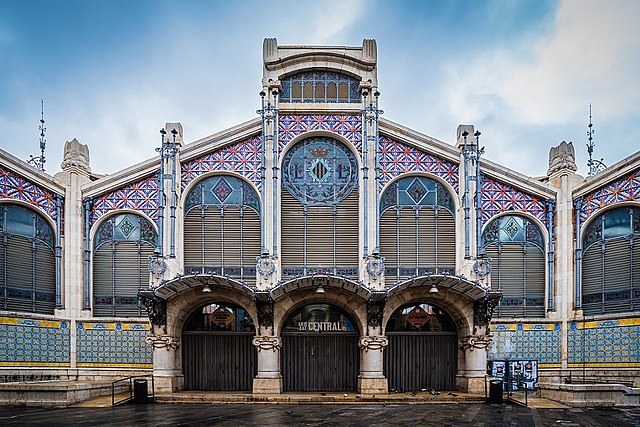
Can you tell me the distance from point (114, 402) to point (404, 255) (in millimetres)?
12605

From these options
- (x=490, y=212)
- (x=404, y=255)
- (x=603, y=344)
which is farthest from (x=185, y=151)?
(x=603, y=344)

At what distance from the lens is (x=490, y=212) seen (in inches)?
1065

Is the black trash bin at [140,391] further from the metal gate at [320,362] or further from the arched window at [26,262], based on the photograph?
the metal gate at [320,362]

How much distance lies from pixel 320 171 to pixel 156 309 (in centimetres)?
876

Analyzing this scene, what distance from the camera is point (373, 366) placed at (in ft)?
81.6

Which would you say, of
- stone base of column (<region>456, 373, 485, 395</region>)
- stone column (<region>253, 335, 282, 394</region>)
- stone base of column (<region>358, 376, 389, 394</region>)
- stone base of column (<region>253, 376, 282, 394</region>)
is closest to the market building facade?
Answer: stone base of column (<region>456, 373, 485, 395</region>)

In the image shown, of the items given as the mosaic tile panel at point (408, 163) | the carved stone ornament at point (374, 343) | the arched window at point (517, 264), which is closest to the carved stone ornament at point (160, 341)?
the carved stone ornament at point (374, 343)

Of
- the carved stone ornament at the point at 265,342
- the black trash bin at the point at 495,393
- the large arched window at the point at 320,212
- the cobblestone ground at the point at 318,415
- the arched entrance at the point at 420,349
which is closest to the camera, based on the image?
the cobblestone ground at the point at 318,415

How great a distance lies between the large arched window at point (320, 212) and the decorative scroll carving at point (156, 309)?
5.03 meters

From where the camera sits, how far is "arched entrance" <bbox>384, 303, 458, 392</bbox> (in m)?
26.6

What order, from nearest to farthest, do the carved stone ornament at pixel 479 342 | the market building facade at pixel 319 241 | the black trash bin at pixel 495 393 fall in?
the black trash bin at pixel 495 393 → the carved stone ornament at pixel 479 342 → the market building facade at pixel 319 241

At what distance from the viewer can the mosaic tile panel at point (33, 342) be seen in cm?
2436

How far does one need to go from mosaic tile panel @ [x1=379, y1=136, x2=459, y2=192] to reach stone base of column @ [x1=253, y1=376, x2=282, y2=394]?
31.1 feet

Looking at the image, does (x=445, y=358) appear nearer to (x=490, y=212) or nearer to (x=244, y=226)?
(x=490, y=212)
